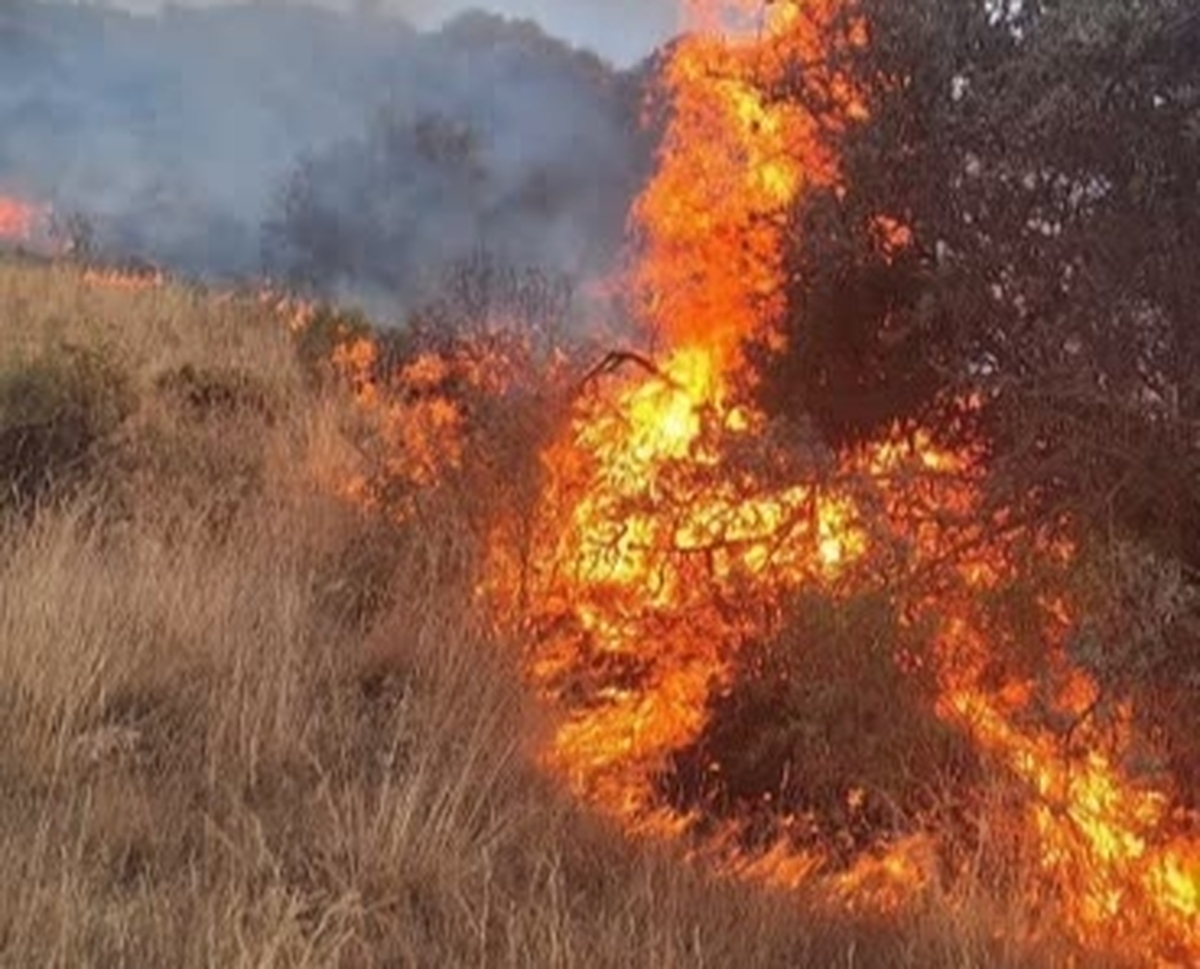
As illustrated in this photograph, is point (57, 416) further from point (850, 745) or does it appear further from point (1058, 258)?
point (1058, 258)

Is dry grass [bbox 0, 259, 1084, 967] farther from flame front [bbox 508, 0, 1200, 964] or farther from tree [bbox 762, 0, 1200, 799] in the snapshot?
tree [bbox 762, 0, 1200, 799]

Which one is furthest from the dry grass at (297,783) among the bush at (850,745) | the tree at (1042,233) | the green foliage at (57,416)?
the tree at (1042,233)

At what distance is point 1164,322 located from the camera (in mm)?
4703

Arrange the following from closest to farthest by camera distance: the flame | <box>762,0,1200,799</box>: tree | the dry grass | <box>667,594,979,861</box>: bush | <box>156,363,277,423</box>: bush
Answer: the dry grass → <box>762,0,1200,799</box>: tree → <box>667,594,979,861</box>: bush → <box>156,363,277,423</box>: bush → the flame

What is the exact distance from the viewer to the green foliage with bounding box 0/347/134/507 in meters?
8.09

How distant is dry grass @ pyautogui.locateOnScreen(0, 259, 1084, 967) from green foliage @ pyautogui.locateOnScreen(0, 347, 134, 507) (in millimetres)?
517

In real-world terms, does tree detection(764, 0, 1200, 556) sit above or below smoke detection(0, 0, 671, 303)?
below

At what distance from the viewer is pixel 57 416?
8695 mm

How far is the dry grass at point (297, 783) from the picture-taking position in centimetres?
398

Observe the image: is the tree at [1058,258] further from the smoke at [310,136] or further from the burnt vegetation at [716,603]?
Result: the smoke at [310,136]

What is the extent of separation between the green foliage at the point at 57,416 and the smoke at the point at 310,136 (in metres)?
15.9

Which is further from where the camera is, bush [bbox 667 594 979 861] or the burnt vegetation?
bush [bbox 667 594 979 861]

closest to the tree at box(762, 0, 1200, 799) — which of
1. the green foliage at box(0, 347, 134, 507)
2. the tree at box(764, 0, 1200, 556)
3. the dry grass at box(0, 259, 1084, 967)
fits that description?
the tree at box(764, 0, 1200, 556)

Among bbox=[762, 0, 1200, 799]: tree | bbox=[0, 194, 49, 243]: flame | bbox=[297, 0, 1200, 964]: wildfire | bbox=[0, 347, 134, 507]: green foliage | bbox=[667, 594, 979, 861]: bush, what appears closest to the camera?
bbox=[762, 0, 1200, 799]: tree
